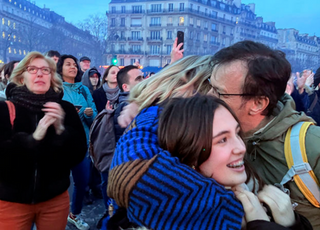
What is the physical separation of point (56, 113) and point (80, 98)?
6.25ft

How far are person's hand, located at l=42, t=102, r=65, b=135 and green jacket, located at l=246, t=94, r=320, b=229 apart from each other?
1.59 metres

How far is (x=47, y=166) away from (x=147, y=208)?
1653mm

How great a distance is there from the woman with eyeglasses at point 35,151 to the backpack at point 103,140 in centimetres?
49

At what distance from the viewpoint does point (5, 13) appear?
61031 mm

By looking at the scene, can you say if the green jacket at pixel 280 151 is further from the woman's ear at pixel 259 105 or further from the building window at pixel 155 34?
the building window at pixel 155 34

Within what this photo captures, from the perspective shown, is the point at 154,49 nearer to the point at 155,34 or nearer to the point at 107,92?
the point at 155,34

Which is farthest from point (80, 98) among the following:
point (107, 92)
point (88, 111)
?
point (107, 92)

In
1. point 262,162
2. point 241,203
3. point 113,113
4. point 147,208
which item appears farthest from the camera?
point 113,113

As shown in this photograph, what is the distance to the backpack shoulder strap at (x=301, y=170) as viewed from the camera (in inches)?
55.1

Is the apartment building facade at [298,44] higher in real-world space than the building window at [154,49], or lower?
higher

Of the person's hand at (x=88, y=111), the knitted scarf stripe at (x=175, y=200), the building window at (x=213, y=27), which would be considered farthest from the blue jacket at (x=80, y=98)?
the building window at (x=213, y=27)

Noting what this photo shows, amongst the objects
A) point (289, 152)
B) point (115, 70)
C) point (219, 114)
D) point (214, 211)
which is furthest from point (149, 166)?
point (115, 70)

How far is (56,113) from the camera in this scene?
2.31m

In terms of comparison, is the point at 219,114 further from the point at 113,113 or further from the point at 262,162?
the point at 113,113
